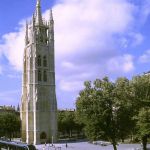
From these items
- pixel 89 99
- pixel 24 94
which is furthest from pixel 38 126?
pixel 89 99

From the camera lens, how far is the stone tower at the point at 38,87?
330 feet

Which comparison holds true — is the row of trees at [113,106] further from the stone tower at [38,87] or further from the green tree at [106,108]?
the stone tower at [38,87]

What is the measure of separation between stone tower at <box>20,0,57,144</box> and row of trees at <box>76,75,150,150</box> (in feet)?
173

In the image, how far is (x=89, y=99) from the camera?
47.1 meters

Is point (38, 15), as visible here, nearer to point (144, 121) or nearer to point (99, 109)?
point (99, 109)

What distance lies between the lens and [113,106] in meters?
46.6

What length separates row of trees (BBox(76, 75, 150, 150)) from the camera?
4638 cm

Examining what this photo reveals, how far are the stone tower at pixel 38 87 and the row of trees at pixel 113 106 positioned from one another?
52811 millimetres

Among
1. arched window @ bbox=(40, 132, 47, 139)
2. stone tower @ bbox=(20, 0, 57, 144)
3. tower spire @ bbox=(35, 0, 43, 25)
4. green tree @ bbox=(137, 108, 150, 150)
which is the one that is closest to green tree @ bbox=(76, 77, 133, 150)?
green tree @ bbox=(137, 108, 150, 150)

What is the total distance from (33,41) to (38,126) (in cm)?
2228

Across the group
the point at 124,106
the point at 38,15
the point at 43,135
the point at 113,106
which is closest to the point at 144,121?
the point at 124,106

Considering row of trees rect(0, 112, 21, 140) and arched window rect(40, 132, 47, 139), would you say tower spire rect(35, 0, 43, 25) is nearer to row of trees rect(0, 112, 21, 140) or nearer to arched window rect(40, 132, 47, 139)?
row of trees rect(0, 112, 21, 140)

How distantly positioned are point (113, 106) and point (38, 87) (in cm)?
5802

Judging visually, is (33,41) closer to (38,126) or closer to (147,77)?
(38,126)
